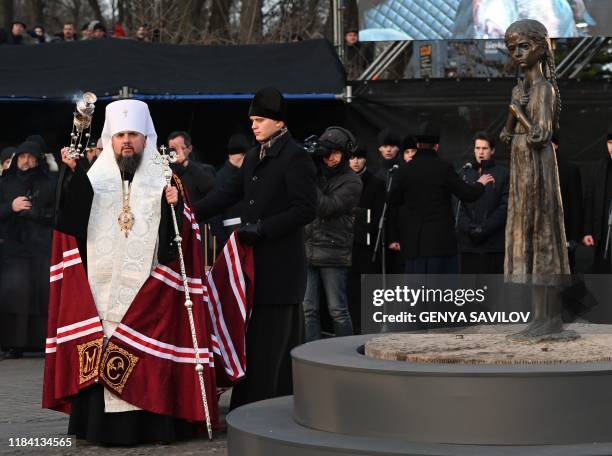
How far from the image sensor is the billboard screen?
49.7ft

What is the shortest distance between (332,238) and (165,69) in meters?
3.65

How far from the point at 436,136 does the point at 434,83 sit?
8.65 ft

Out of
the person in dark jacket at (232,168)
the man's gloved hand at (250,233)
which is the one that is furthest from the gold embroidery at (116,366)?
the person in dark jacket at (232,168)

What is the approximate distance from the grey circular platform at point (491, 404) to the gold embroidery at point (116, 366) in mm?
2333

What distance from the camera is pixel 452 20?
49.7 feet

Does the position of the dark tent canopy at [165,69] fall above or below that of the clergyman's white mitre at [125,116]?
above

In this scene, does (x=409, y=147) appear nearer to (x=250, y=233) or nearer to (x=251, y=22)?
(x=250, y=233)

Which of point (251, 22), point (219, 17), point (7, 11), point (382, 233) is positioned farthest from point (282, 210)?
point (7, 11)

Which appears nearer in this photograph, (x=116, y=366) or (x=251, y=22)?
(x=116, y=366)

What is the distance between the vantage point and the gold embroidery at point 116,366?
866 cm

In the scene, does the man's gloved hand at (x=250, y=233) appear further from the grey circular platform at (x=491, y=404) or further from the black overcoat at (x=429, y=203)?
the black overcoat at (x=429, y=203)

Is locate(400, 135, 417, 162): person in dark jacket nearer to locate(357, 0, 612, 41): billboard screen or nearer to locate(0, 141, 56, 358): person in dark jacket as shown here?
locate(357, 0, 612, 41): billboard screen

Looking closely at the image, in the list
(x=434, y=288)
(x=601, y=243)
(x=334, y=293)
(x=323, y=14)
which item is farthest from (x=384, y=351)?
(x=323, y=14)

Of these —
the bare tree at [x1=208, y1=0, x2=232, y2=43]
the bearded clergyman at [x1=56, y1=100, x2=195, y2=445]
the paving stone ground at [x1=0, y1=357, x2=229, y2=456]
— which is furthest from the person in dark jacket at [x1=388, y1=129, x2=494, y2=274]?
the bare tree at [x1=208, y1=0, x2=232, y2=43]
